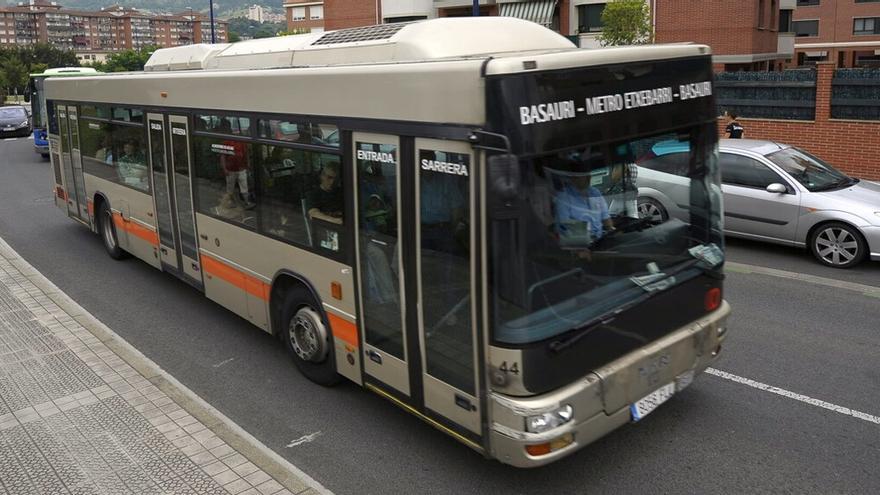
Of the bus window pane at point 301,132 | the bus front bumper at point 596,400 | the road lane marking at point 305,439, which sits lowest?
the road lane marking at point 305,439

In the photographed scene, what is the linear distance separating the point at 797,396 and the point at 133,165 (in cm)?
813

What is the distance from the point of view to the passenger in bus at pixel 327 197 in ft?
18.8

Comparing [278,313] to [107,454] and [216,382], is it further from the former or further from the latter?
[107,454]

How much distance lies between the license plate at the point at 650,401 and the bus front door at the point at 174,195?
209 inches

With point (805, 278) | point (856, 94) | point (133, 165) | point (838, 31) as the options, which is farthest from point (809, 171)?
point (838, 31)

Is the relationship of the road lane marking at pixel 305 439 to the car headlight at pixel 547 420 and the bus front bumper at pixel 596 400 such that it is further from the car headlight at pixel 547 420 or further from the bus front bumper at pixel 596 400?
the car headlight at pixel 547 420

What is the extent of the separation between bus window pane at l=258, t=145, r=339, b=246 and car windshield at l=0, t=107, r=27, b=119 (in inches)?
1408

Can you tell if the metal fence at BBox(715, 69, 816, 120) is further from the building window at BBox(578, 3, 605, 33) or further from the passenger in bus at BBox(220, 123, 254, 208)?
the building window at BBox(578, 3, 605, 33)

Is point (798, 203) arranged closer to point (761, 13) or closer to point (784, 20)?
point (761, 13)

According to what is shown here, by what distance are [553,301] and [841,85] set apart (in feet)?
51.1

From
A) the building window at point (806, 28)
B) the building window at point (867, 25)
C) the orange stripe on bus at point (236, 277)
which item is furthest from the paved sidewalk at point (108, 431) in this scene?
the building window at point (867, 25)

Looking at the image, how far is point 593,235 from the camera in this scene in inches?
185

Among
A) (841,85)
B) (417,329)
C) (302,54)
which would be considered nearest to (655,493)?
(417,329)

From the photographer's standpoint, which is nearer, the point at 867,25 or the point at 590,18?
the point at 590,18
